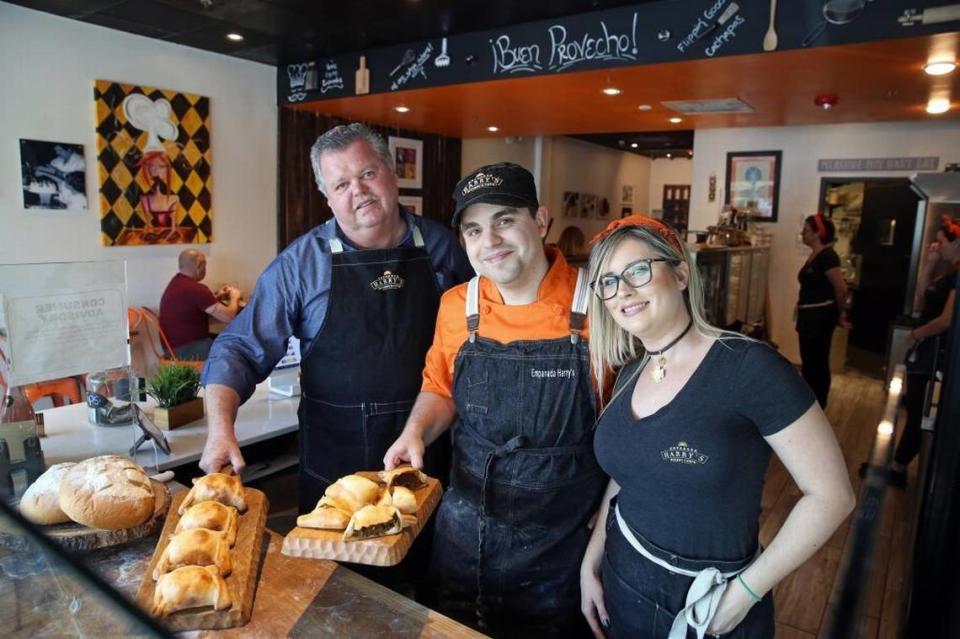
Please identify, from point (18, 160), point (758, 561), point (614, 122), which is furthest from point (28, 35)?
point (758, 561)

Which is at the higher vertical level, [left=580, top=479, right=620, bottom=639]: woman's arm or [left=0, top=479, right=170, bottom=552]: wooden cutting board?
[left=0, top=479, right=170, bottom=552]: wooden cutting board

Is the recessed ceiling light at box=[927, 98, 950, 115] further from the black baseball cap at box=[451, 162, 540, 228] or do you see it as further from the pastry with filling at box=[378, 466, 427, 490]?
the pastry with filling at box=[378, 466, 427, 490]

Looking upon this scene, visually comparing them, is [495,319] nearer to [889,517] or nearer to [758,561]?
[758,561]

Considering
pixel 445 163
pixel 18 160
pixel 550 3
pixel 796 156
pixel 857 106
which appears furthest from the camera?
pixel 445 163

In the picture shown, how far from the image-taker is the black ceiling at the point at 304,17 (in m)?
4.25

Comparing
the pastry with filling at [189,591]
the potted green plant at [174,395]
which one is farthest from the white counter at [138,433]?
the pastry with filling at [189,591]

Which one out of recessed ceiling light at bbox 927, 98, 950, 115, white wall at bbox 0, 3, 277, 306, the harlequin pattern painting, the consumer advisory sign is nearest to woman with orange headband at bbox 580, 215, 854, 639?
the consumer advisory sign

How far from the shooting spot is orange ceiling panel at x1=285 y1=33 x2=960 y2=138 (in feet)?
13.2

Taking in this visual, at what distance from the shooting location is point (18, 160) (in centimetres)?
450

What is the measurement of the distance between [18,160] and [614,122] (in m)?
5.13

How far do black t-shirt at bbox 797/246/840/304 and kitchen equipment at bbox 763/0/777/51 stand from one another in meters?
1.94

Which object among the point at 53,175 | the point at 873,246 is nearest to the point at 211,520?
the point at 53,175

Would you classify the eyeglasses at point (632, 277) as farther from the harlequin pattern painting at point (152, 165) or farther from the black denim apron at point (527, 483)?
the harlequin pattern painting at point (152, 165)

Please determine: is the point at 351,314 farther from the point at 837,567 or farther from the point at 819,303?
the point at 819,303
